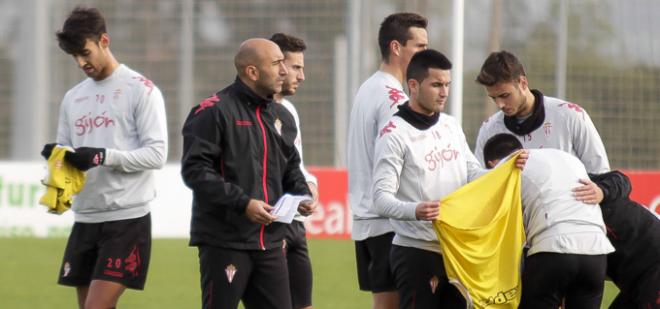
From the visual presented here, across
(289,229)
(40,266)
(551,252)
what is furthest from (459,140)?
(40,266)

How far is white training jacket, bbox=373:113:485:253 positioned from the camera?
6.32m

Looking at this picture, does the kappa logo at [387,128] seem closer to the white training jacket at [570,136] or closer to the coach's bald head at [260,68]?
the coach's bald head at [260,68]

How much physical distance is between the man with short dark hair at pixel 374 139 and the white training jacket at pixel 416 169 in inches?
20.6

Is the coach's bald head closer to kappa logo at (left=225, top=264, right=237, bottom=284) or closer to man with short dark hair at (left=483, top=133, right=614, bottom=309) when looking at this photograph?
kappa logo at (left=225, top=264, right=237, bottom=284)

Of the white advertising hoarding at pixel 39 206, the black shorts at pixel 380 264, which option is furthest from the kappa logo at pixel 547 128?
the white advertising hoarding at pixel 39 206

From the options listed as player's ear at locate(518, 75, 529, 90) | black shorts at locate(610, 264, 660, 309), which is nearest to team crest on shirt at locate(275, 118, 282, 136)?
player's ear at locate(518, 75, 529, 90)

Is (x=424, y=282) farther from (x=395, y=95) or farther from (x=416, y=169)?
(x=395, y=95)

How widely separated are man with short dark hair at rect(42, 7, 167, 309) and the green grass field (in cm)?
292

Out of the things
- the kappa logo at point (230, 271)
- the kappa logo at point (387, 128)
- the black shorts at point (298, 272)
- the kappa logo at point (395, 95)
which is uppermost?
the kappa logo at point (395, 95)

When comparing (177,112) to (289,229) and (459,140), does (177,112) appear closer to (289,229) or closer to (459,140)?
(289,229)

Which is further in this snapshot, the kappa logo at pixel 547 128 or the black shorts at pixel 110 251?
the black shorts at pixel 110 251

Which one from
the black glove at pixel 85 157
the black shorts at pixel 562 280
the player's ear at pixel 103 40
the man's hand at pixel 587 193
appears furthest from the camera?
the player's ear at pixel 103 40

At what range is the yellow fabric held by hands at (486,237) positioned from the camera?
6223mm

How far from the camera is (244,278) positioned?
615 centimetres
